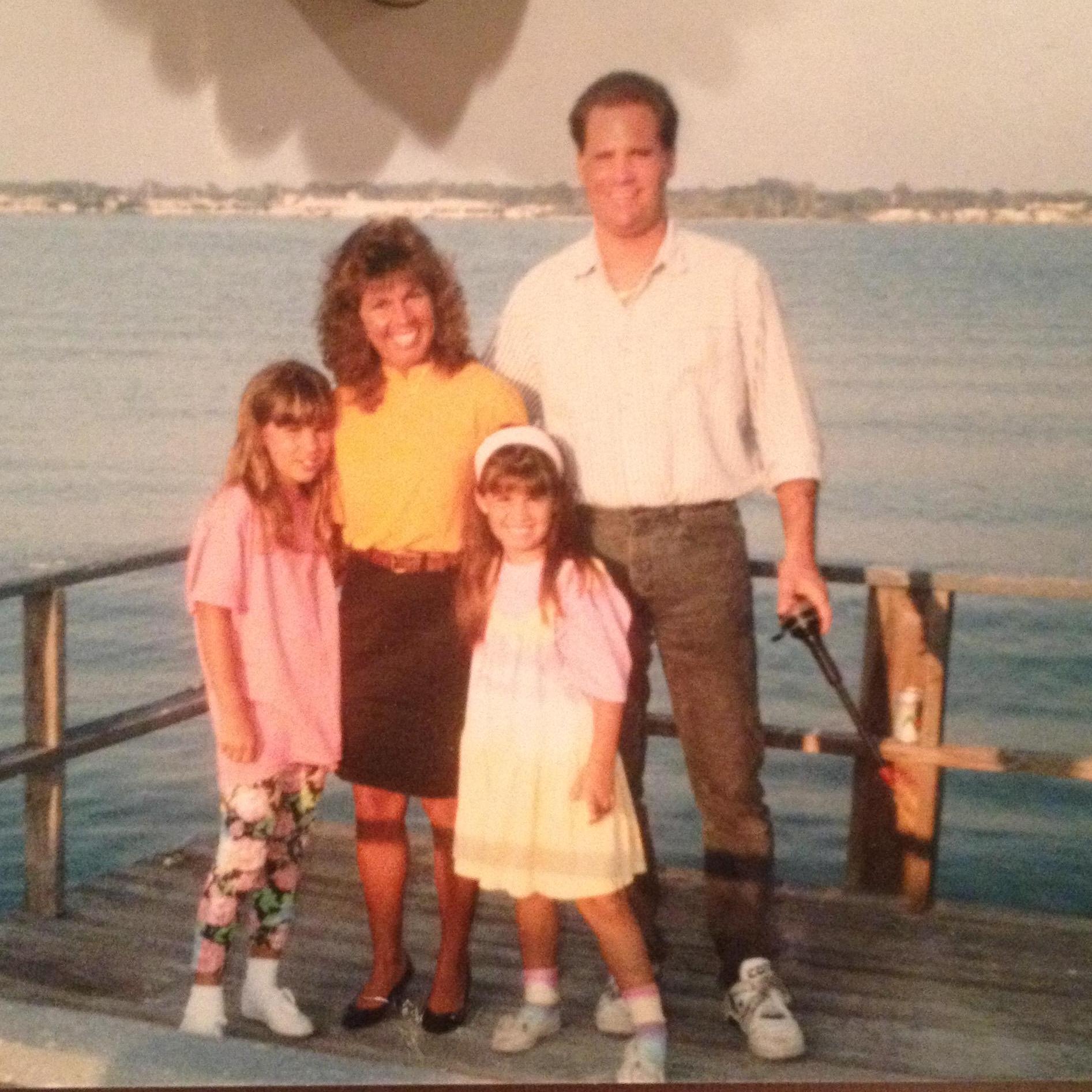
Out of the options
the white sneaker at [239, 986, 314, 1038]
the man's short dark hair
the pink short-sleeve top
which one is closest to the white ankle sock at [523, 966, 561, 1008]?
the white sneaker at [239, 986, 314, 1038]

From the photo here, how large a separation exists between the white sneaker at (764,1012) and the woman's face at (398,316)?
109cm

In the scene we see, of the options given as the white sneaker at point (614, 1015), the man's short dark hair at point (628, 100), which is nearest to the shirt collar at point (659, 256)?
the man's short dark hair at point (628, 100)

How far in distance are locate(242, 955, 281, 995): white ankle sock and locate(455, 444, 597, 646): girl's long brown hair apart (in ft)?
2.07

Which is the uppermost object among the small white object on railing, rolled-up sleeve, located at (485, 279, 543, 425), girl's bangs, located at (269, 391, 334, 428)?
rolled-up sleeve, located at (485, 279, 543, 425)

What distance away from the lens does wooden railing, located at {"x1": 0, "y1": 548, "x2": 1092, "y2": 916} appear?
2.98 meters

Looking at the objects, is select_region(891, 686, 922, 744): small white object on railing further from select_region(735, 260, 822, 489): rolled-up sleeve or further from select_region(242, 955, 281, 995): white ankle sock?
select_region(242, 955, 281, 995): white ankle sock

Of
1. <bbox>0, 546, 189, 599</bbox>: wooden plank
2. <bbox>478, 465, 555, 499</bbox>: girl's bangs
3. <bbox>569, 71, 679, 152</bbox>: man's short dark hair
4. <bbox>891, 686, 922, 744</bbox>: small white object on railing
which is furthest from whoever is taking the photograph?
<bbox>891, 686, 922, 744</bbox>: small white object on railing

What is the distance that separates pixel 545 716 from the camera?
2418 millimetres

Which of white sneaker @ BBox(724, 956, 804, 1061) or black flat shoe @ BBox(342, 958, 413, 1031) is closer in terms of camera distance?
white sneaker @ BBox(724, 956, 804, 1061)

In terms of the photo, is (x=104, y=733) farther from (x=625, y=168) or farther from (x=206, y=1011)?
(x=625, y=168)

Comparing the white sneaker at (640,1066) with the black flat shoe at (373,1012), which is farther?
the black flat shoe at (373,1012)

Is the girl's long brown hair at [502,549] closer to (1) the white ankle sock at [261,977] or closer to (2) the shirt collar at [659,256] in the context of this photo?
(2) the shirt collar at [659,256]

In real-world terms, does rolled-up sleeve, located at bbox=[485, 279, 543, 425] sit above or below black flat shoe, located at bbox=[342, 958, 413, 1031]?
above

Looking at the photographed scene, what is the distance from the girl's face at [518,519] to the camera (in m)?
2.37
